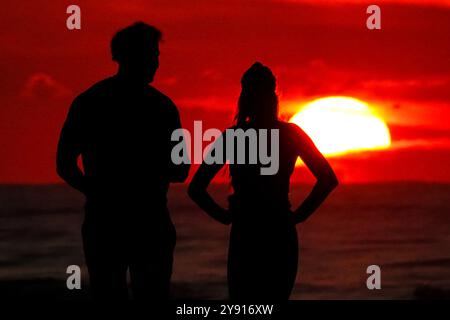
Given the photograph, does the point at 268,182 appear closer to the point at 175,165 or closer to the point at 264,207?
the point at 264,207

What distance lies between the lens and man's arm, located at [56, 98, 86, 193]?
4531 millimetres

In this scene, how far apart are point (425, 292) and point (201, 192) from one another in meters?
23.9

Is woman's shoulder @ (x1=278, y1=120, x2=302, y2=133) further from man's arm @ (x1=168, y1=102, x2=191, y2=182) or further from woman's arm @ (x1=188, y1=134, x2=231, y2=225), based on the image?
man's arm @ (x1=168, y1=102, x2=191, y2=182)

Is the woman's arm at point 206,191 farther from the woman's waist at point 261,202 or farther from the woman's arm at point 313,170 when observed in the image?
the woman's arm at point 313,170

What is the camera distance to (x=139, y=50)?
4.57m

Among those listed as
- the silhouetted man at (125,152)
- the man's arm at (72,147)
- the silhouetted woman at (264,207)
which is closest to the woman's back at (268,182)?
the silhouetted woman at (264,207)

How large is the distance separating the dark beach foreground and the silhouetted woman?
19.5 m

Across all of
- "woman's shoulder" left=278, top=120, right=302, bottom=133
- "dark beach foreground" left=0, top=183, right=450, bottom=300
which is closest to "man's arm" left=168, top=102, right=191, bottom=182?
"woman's shoulder" left=278, top=120, right=302, bottom=133

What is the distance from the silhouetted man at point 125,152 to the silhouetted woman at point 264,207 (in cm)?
33

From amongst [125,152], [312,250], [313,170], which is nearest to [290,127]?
[313,170]

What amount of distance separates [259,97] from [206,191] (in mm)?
555

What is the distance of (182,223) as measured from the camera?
48156 mm
